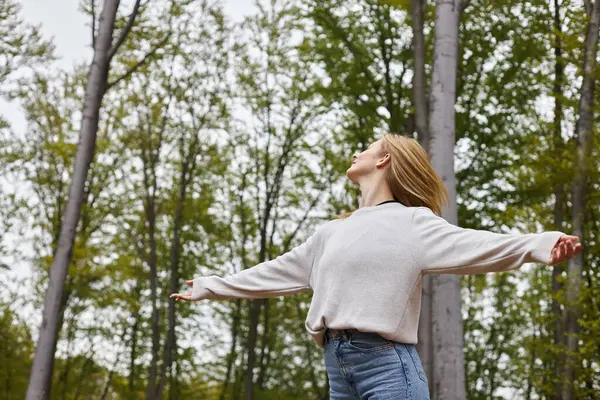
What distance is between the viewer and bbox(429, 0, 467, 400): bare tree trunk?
287 inches

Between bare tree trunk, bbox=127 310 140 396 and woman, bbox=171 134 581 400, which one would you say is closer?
woman, bbox=171 134 581 400

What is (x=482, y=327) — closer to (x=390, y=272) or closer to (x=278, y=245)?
(x=278, y=245)

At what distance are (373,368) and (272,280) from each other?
0.69 meters

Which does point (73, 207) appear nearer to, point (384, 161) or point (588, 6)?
point (384, 161)

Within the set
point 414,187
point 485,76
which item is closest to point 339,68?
point 485,76

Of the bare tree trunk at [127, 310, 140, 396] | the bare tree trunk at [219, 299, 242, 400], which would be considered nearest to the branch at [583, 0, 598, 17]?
the bare tree trunk at [219, 299, 242, 400]

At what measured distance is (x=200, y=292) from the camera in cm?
338

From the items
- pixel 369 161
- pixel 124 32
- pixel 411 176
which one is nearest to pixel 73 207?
pixel 124 32

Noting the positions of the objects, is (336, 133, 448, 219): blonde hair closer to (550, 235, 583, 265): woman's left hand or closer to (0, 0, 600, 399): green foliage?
(550, 235, 583, 265): woman's left hand

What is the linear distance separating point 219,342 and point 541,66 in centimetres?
1228

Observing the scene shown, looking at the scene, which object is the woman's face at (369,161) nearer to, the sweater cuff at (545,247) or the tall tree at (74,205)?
the sweater cuff at (545,247)

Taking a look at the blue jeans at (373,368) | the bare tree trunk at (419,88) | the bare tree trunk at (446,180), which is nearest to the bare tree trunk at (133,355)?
the bare tree trunk at (419,88)

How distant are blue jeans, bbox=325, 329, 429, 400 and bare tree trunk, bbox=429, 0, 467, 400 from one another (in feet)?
14.8

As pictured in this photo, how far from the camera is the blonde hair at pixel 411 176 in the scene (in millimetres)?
3102
